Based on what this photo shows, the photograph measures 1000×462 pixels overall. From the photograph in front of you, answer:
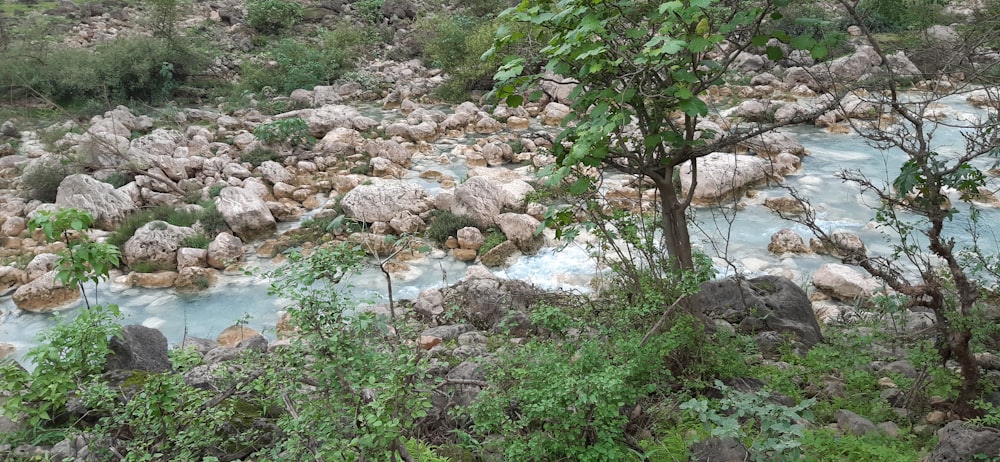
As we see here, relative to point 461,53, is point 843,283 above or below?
below

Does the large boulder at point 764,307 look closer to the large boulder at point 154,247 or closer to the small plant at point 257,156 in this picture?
the large boulder at point 154,247

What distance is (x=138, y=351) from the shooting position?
443 cm

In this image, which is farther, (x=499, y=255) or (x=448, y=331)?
(x=499, y=255)

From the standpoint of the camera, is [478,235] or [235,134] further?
[235,134]

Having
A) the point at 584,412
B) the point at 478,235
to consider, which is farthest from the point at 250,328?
the point at 584,412

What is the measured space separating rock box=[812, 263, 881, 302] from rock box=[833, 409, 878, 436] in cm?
404

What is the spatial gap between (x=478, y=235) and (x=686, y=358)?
549cm

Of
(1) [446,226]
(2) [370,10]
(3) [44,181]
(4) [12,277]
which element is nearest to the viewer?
(4) [12,277]

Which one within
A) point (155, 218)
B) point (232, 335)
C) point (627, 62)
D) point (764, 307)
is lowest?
point (232, 335)

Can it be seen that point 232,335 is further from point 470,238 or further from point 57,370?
point 57,370

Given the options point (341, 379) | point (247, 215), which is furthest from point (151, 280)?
point (341, 379)

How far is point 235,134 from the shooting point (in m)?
14.0

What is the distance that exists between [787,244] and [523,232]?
3405 millimetres

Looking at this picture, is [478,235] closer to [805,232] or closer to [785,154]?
[805,232]
